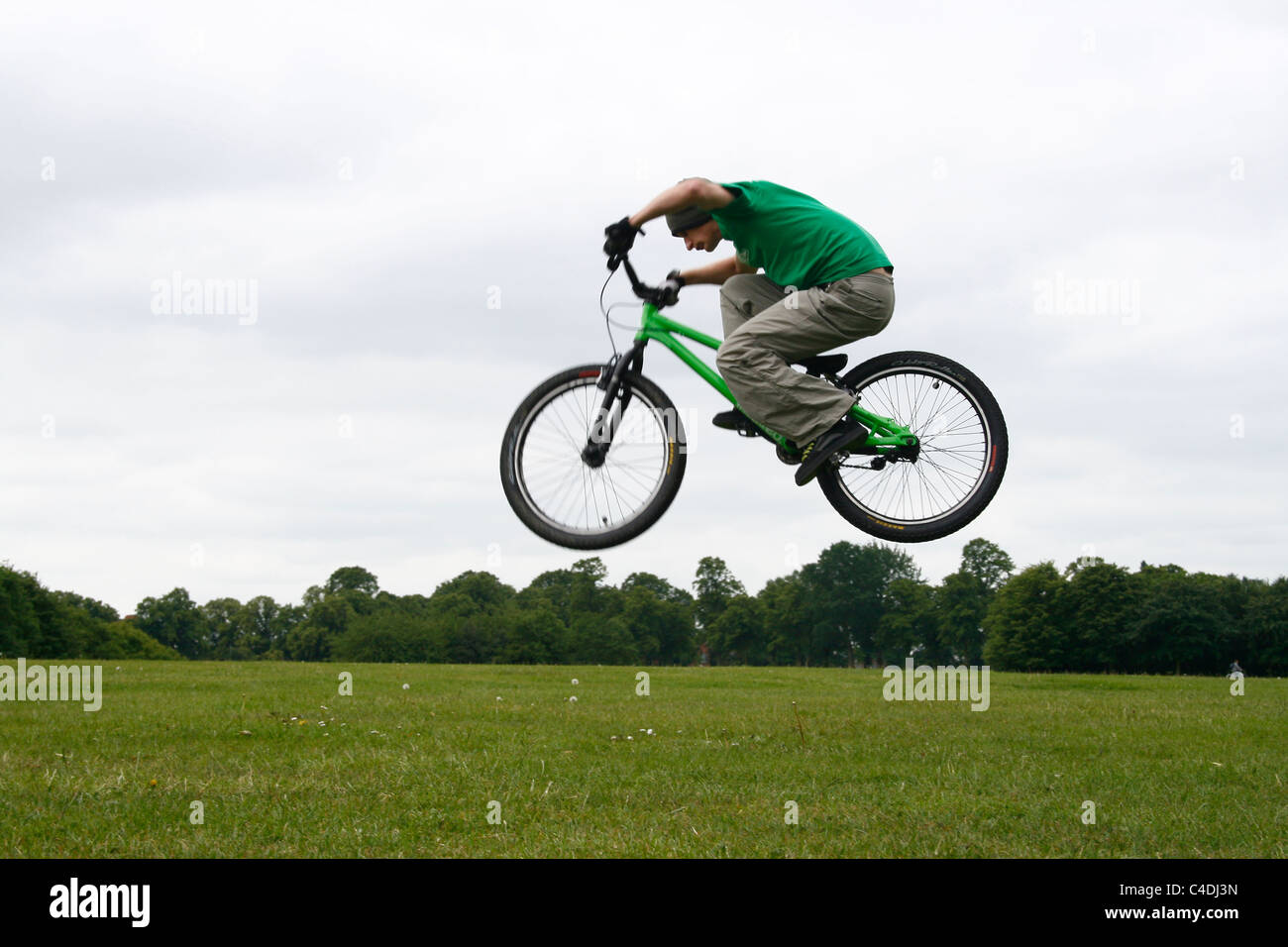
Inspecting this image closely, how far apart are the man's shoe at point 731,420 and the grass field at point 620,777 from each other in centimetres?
911

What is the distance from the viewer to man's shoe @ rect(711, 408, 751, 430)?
5.90m

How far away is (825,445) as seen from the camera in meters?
5.63

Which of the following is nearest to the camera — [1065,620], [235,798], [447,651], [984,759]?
[235,798]

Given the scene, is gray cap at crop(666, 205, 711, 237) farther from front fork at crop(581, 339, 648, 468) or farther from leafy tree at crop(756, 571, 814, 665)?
leafy tree at crop(756, 571, 814, 665)

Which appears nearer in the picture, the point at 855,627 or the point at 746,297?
the point at 746,297

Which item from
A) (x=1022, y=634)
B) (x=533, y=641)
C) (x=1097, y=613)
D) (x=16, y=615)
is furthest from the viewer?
(x=1022, y=634)

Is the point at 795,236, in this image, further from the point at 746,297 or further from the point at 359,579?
the point at 359,579

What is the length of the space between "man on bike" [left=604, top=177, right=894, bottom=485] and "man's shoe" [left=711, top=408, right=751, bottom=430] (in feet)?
0.76

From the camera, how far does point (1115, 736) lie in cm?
2647

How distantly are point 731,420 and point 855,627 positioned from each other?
8691cm

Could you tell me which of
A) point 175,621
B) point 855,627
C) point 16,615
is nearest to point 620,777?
point 855,627
